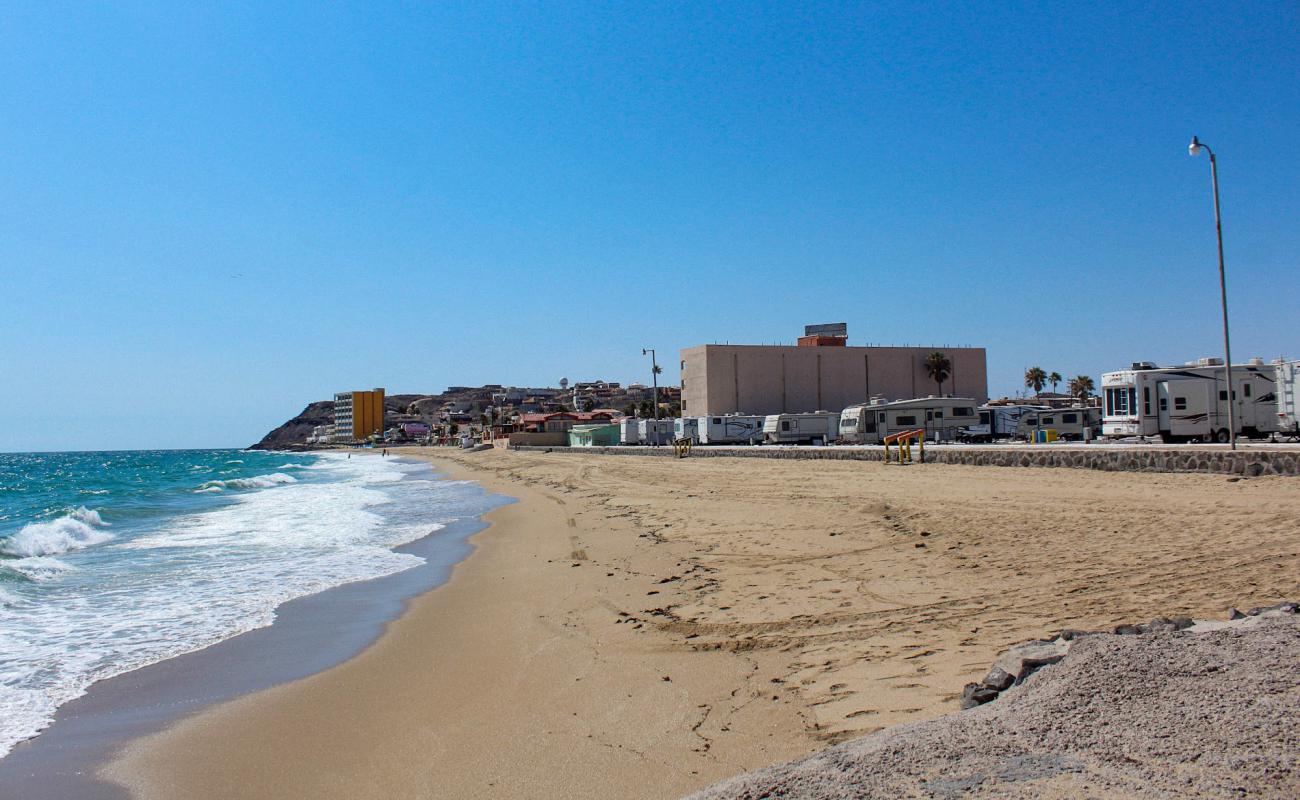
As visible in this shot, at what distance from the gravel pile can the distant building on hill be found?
63.1 metres

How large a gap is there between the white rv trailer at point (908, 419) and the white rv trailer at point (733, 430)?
37.5ft

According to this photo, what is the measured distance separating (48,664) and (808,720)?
7.17 meters

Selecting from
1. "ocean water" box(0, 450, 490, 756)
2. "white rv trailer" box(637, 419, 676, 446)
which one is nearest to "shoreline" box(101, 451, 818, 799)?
"ocean water" box(0, 450, 490, 756)

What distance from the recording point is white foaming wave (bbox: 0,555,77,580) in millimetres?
13289

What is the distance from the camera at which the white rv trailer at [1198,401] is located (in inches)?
888

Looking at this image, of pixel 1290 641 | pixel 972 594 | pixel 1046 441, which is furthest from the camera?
pixel 1046 441

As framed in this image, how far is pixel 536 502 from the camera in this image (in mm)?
25141

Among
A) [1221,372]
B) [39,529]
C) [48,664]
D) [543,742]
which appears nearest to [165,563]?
[48,664]

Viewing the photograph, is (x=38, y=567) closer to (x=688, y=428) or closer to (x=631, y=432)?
(x=688, y=428)

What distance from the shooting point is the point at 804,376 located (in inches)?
2776

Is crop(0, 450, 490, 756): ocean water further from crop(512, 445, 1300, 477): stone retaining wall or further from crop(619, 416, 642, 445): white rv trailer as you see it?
crop(619, 416, 642, 445): white rv trailer

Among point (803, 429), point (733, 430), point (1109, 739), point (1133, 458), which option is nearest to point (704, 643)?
point (1109, 739)

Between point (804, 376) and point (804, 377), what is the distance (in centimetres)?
9

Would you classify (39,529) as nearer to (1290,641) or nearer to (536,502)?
(536,502)
